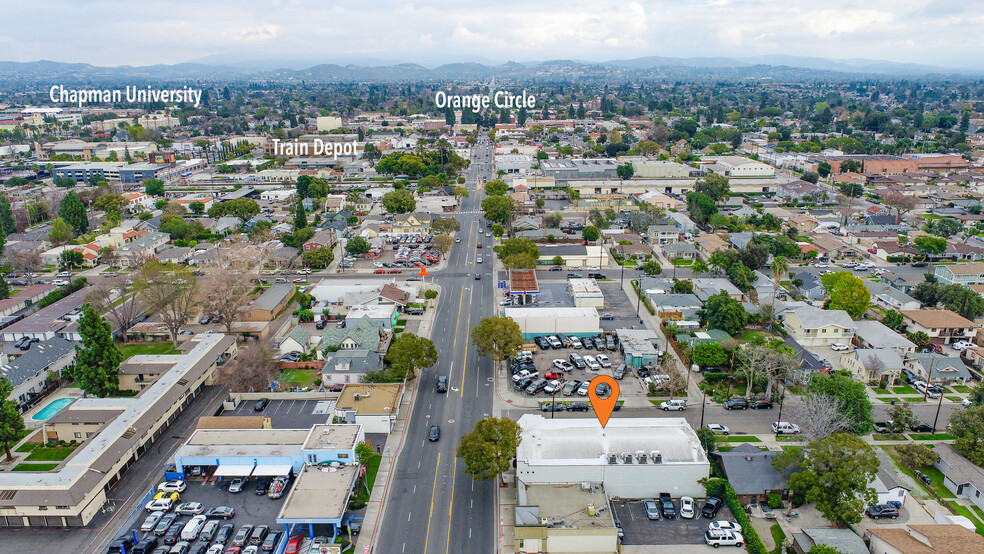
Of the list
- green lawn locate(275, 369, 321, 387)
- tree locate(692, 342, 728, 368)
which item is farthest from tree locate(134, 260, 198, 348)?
tree locate(692, 342, 728, 368)

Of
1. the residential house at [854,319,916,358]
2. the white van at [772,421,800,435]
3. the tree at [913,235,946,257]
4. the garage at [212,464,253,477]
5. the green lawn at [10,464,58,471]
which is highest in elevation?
the tree at [913,235,946,257]

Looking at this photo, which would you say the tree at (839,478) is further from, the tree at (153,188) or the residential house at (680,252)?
the tree at (153,188)

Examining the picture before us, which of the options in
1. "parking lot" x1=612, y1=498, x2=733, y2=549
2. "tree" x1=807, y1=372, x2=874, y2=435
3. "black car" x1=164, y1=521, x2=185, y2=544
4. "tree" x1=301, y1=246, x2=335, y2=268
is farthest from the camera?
"tree" x1=301, y1=246, x2=335, y2=268

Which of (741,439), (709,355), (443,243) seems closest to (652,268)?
(709,355)

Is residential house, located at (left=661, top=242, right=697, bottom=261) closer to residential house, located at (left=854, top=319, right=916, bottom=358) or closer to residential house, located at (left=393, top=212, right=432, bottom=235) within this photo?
residential house, located at (left=854, top=319, right=916, bottom=358)

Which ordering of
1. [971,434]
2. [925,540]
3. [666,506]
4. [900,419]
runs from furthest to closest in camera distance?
[900,419] → [971,434] → [666,506] → [925,540]

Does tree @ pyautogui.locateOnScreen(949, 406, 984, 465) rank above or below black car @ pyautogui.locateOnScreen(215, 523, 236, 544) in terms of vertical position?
above

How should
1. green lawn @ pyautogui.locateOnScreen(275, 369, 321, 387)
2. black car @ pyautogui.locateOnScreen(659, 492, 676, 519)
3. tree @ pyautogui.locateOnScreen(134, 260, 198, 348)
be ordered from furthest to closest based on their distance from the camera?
1. tree @ pyautogui.locateOnScreen(134, 260, 198, 348)
2. green lawn @ pyautogui.locateOnScreen(275, 369, 321, 387)
3. black car @ pyautogui.locateOnScreen(659, 492, 676, 519)

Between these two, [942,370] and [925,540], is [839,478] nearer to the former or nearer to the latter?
[925,540]
